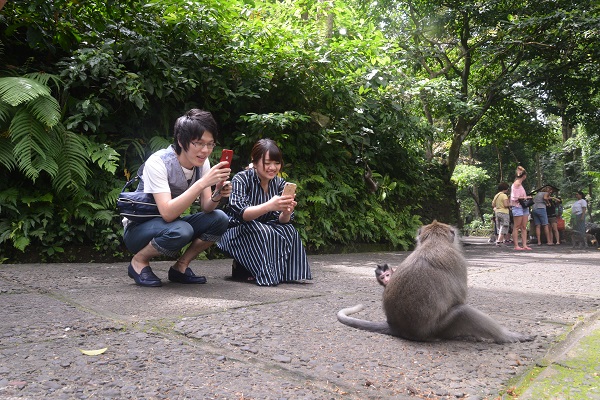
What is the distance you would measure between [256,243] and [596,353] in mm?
2595

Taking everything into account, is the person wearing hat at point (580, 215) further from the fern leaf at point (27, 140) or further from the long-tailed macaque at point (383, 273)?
the fern leaf at point (27, 140)

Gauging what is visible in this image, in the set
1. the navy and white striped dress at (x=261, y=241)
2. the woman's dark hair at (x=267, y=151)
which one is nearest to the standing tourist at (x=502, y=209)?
the navy and white striped dress at (x=261, y=241)

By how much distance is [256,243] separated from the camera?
4180 mm

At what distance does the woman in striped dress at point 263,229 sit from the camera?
13.5ft

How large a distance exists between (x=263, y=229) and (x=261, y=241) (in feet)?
0.36

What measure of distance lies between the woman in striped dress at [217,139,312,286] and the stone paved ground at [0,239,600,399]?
0.85ft

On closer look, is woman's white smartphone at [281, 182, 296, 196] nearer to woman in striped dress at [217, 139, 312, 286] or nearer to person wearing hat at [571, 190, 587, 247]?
woman in striped dress at [217, 139, 312, 286]

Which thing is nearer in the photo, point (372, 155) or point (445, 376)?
point (445, 376)

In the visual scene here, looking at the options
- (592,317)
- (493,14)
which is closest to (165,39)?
(592,317)

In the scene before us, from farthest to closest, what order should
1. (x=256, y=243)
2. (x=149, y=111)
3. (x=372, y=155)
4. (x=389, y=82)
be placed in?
1. (x=372, y=155)
2. (x=389, y=82)
3. (x=149, y=111)
4. (x=256, y=243)

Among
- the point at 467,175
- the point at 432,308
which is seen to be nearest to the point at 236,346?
the point at 432,308

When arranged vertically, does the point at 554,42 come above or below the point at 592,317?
above

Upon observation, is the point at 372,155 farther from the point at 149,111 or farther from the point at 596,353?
the point at 596,353

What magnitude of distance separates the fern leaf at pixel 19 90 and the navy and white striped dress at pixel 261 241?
240 centimetres
